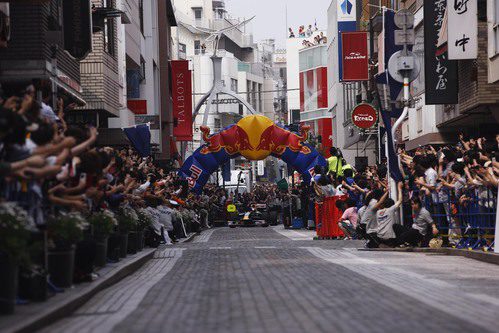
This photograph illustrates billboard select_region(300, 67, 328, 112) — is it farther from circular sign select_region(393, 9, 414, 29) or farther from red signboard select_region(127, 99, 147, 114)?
circular sign select_region(393, 9, 414, 29)

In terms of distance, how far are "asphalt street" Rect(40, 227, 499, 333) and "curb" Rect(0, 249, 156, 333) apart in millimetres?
119

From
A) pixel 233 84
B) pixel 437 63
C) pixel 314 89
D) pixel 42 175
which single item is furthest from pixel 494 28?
pixel 233 84

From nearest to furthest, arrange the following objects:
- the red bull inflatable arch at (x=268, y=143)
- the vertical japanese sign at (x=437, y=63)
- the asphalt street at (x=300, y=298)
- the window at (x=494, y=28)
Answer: the asphalt street at (x=300, y=298) → the window at (x=494, y=28) → the vertical japanese sign at (x=437, y=63) → the red bull inflatable arch at (x=268, y=143)

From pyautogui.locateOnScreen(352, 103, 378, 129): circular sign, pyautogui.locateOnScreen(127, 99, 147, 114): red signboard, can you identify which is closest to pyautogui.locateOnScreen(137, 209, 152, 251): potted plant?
pyautogui.locateOnScreen(352, 103, 378, 129): circular sign

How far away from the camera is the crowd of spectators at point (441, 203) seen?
24269 millimetres

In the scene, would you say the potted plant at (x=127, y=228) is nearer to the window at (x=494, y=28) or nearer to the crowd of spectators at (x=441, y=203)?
the crowd of spectators at (x=441, y=203)

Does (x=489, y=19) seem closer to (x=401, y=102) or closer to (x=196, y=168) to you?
(x=401, y=102)

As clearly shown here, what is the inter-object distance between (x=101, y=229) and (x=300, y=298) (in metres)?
6.13

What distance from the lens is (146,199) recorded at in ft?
105

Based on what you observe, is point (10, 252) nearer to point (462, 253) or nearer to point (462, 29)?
point (462, 253)

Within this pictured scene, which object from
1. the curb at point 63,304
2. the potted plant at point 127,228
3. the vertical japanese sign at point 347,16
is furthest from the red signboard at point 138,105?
the curb at point 63,304

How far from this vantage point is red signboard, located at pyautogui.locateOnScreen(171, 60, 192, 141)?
75062 millimetres

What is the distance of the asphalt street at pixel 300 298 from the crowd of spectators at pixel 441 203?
1347 mm

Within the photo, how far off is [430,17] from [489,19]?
4733mm
